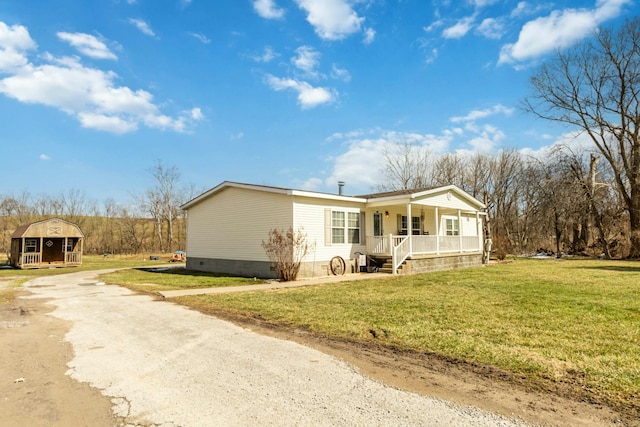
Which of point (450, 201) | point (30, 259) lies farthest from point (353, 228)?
point (30, 259)

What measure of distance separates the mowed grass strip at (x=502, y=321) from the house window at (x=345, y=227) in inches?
161

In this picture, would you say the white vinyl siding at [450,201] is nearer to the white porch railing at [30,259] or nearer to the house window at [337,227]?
the house window at [337,227]

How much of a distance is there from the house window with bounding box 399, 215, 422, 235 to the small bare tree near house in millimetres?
6647

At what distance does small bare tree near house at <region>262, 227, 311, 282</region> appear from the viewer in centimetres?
1379

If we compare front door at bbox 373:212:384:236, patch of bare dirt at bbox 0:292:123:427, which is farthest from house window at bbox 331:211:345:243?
patch of bare dirt at bbox 0:292:123:427

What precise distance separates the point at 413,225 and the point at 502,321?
13.5 meters

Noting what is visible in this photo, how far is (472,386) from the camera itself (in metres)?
3.81

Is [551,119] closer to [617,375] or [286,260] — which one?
[286,260]

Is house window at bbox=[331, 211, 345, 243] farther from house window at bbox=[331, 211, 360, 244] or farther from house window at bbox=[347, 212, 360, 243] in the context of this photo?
house window at bbox=[347, 212, 360, 243]

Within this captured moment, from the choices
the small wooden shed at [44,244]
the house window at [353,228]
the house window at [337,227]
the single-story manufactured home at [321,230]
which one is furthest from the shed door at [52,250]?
the house window at [353,228]

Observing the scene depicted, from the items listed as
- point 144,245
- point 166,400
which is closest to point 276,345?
point 166,400

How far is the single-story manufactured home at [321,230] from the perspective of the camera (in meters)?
15.0

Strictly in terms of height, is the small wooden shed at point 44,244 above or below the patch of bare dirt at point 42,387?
above

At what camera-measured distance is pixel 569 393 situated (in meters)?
3.57
